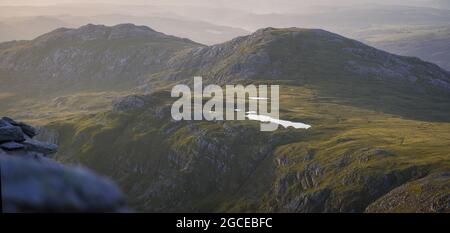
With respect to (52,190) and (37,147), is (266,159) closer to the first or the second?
(37,147)

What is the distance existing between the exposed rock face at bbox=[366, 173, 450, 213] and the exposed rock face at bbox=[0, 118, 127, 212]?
81.0 metres

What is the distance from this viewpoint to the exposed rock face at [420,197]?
296 feet

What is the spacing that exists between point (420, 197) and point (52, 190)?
8666 cm

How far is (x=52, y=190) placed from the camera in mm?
18266

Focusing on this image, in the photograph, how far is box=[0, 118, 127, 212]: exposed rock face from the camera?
18.0m

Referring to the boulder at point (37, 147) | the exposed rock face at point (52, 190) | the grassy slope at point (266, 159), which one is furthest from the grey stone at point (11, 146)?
the grassy slope at point (266, 159)

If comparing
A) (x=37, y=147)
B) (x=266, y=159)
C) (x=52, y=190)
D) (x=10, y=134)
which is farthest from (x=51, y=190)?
(x=266, y=159)

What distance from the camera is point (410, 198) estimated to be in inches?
3752

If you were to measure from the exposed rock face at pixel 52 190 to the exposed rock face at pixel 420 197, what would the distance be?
8104cm

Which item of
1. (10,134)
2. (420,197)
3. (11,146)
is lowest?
(420,197)

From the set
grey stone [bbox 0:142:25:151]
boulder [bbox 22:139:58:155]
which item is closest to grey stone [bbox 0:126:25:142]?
grey stone [bbox 0:142:25:151]
